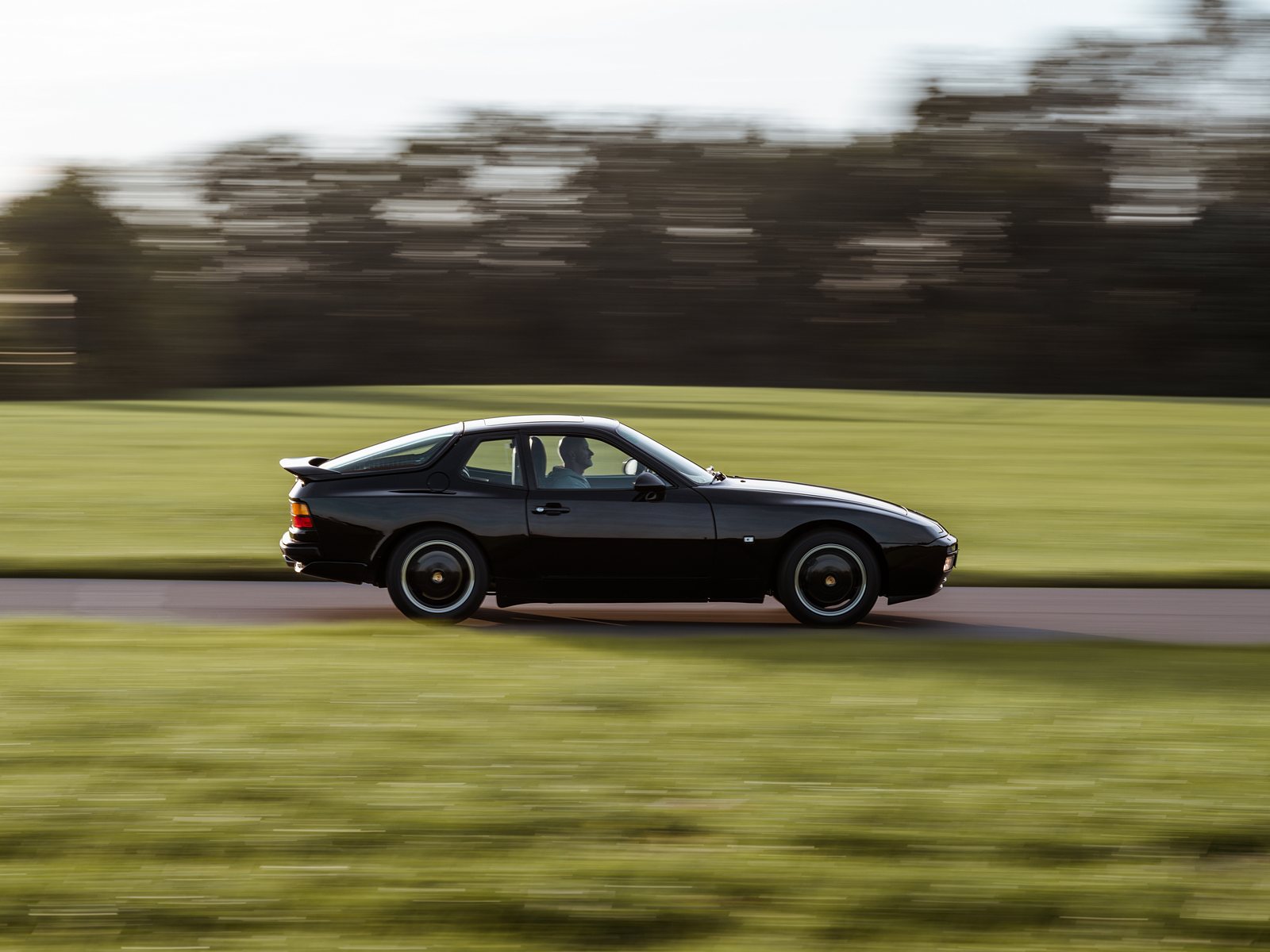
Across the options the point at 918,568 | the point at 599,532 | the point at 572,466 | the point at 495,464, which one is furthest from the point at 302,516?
the point at 918,568

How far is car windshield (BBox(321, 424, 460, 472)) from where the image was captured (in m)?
9.72

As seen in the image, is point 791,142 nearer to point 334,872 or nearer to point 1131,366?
point 1131,366

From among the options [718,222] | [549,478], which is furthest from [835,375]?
[549,478]

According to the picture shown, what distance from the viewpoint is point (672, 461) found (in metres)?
9.78

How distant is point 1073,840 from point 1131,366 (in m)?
65.2

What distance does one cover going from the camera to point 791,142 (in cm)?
7219

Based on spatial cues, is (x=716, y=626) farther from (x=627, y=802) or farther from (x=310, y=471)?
(x=627, y=802)

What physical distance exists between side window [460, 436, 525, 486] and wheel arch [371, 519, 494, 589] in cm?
34

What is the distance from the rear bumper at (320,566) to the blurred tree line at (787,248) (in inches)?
2186

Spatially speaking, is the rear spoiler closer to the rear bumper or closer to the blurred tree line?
the rear bumper

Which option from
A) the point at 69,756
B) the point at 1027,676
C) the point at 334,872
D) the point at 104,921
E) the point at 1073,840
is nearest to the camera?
the point at 104,921

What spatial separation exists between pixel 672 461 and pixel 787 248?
2445 inches

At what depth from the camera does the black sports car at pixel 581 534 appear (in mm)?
9500

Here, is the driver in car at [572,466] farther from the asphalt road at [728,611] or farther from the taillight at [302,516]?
the taillight at [302,516]
